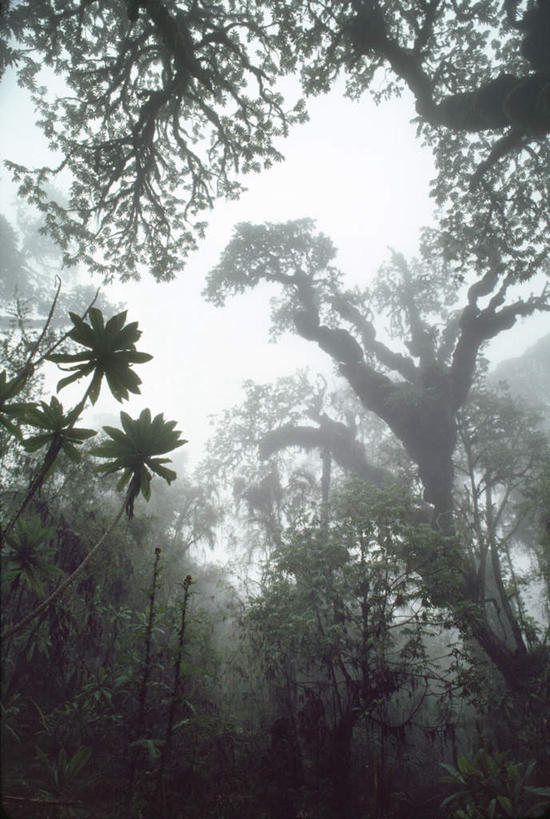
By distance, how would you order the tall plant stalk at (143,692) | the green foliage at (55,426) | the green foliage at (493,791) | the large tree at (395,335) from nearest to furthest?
the tall plant stalk at (143,692), the green foliage at (55,426), the green foliage at (493,791), the large tree at (395,335)

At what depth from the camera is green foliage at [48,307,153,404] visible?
2914mm

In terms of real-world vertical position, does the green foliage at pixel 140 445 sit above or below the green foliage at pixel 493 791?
above

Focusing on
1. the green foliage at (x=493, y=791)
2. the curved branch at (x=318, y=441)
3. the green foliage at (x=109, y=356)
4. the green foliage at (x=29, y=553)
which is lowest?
the green foliage at (x=493, y=791)

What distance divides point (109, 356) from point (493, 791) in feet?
20.6

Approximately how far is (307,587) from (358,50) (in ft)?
33.5

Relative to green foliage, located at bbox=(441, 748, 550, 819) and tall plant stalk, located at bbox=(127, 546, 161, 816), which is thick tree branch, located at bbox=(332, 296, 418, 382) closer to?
green foliage, located at bbox=(441, 748, 550, 819)

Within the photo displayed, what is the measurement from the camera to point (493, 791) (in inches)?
166

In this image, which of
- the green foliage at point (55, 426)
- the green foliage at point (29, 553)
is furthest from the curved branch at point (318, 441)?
the green foliage at point (55, 426)

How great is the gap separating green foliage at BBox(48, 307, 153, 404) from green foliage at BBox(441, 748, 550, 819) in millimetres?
5409

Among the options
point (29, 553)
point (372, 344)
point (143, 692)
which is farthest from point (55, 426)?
point (372, 344)

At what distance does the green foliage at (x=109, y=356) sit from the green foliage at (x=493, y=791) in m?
5.41

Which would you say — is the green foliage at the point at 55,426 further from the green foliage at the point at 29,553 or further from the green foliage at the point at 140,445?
the green foliage at the point at 29,553

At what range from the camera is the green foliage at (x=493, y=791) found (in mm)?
3887

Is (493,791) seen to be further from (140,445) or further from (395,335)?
(395,335)
